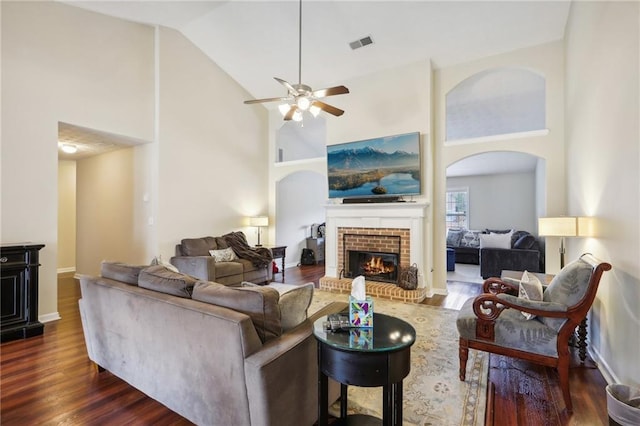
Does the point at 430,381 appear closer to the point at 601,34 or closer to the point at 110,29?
the point at 601,34

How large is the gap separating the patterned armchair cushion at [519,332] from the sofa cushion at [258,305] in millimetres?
1596

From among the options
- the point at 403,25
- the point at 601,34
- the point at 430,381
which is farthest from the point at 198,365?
the point at 403,25

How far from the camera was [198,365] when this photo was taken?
5.39 ft

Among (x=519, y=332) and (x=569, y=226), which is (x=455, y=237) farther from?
(x=519, y=332)

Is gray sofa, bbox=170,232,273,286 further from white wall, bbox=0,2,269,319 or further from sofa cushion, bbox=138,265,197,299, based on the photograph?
sofa cushion, bbox=138,265,197,299

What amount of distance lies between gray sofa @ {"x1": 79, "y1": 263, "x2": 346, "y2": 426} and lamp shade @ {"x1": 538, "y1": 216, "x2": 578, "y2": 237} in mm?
2476

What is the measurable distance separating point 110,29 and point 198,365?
5.06 m

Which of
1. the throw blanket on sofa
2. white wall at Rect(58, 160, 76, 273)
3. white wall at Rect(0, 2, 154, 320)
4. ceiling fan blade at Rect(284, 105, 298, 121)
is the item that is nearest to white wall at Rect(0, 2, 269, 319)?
white wall at Rect(0, 2, 154, 320)

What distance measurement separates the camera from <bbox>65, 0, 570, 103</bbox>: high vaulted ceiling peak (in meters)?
3.96

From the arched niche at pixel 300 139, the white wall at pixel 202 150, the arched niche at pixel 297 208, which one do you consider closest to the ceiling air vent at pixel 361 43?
the arched niche at pixel 300 139

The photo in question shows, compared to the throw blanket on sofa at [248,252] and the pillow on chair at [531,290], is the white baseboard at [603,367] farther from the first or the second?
the throw blanket on sofa at [248,252]

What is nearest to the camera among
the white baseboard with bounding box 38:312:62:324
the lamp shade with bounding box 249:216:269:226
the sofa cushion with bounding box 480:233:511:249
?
the white baseboard with bounding box 38:312:62:324

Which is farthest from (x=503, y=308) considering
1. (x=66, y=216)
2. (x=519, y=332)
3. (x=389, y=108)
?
(x=66, y=216)

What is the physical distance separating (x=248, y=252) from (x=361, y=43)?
3.98 metres
